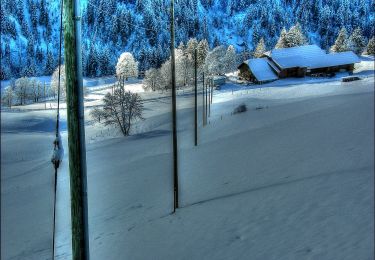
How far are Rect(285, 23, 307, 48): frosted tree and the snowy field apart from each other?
1851 mm

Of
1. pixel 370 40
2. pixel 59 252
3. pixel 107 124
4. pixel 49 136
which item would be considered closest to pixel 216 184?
pixel 59 252

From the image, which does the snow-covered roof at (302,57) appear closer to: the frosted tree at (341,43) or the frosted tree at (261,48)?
the frosted tree at (341,43)

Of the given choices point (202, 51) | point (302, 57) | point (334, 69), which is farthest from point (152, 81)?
point (334, 69)

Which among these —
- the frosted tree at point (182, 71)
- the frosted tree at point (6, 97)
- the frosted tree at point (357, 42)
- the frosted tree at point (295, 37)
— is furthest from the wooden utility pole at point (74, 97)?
the frosted tree at point (182, 71)

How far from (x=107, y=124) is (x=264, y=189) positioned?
40.6 metres

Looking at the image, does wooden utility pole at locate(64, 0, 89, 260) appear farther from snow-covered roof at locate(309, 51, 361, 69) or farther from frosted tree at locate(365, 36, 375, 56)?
frosted tree at locate(365, 36, 375, 56)

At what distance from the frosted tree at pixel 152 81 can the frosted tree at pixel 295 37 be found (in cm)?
5299

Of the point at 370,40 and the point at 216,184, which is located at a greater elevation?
the point at 370,40

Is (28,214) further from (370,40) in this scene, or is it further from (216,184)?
(370,40)

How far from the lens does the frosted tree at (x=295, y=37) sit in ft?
47.3

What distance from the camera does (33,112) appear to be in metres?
39.2

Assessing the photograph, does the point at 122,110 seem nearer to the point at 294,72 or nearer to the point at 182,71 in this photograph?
the point at 182,71

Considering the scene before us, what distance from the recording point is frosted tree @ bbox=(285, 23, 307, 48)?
14.4m

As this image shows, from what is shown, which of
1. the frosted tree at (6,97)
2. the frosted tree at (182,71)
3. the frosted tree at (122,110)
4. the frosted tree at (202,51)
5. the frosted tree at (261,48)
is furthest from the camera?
the frosted tree at (202,51)
